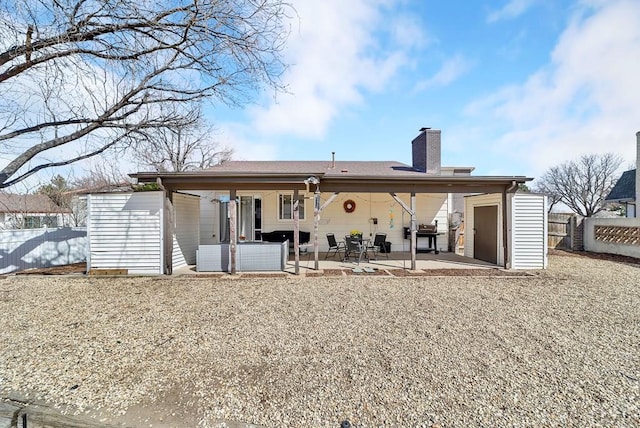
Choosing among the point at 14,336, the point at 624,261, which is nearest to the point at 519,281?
the point at 624,261

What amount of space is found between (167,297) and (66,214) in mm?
16151

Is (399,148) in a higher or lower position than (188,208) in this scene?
higher

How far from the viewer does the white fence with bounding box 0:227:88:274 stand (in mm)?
8242

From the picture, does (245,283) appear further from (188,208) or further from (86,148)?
(86,148)

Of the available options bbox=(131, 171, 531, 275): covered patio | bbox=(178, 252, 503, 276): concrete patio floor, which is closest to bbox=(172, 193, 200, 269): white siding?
bbox=(178, 252, 503, 276): concrete patio floor

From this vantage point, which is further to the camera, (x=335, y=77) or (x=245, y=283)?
(x=335, y=77)

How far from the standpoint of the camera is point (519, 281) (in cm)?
688

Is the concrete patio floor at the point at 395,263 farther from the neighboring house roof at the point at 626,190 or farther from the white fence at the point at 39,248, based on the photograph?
the neighboring house roof at the point at 626,190

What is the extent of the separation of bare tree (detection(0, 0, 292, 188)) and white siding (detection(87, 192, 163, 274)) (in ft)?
→ 6.38

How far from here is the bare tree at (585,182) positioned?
80.5 feet

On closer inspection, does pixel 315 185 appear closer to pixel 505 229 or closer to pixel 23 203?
pixel 505 229

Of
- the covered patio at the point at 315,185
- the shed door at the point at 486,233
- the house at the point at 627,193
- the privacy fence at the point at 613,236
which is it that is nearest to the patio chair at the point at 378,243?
the covered patio at the point at 315,185

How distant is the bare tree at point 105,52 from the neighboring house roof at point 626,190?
2163cm

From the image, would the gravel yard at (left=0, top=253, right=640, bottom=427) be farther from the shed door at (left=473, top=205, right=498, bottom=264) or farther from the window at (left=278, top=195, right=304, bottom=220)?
the window at (left=278, top=195, right=304, bottom=220)
